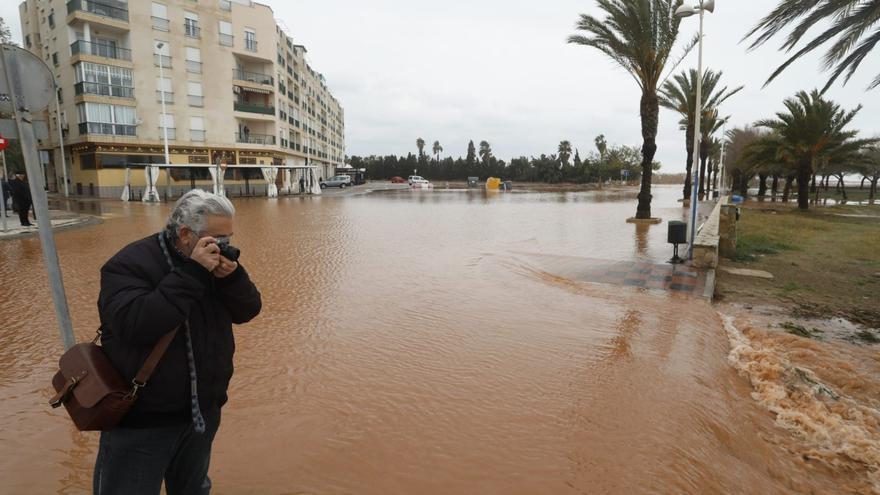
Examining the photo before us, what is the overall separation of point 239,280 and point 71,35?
4181 cm

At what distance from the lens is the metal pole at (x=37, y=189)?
2732 mm

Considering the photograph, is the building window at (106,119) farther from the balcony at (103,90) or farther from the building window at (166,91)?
the building window at (166,91)

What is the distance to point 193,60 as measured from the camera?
121 feet

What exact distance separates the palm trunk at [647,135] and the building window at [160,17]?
1323 inches

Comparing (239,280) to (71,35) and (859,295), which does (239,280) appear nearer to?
(859,295)

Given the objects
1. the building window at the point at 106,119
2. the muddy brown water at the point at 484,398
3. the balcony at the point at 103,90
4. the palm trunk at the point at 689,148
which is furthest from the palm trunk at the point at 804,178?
the balcony at the point at 103,90

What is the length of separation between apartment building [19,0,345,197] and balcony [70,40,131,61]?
0.22 ft

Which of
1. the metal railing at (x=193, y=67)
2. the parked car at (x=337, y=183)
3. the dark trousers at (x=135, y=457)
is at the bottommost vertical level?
the dark trousers at (x=135, y=457)

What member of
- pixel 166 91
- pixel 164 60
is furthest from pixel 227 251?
pixel 164 60

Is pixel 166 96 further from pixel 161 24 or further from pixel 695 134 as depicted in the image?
pixel 695 134

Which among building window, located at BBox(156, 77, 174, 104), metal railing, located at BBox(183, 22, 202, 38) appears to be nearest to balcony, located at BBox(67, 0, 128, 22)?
metal railing, located at BBox(183, 22, 202, 38)

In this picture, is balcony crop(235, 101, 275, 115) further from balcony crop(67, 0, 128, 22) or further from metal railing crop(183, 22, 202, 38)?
balcony crop(67, 0, 128, 22)

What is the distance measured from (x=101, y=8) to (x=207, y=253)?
135 ft

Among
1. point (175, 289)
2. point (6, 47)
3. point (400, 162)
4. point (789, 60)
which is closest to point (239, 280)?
point (175, 289)
